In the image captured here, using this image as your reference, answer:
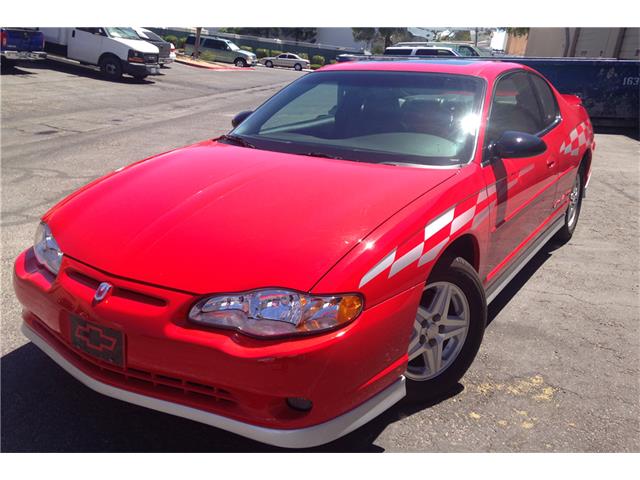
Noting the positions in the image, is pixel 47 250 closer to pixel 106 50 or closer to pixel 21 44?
pixel 21 44

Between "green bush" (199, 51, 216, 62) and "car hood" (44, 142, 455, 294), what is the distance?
121 ft

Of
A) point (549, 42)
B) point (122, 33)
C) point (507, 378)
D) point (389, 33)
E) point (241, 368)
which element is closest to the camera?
point (241, 368)

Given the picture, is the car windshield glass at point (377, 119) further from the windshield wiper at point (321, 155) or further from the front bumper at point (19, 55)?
the front bumper at point (19, 55)

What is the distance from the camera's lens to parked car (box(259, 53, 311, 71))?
44.5 metres

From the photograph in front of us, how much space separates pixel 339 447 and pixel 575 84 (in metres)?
12.6

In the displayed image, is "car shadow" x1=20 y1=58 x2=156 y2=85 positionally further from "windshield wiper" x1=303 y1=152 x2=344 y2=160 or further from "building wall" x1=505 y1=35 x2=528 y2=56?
"building wall" x1=505 y1=35 x2=528 y2=56

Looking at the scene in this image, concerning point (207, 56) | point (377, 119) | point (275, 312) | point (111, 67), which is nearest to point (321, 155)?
point (377, 119)

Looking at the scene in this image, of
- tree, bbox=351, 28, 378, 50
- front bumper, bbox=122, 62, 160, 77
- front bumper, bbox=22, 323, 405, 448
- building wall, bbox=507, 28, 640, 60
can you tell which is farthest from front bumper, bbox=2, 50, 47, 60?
→ tree, bbox=351, 28, 378, 50

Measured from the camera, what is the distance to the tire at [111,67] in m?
18.6

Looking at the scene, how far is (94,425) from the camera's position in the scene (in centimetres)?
259

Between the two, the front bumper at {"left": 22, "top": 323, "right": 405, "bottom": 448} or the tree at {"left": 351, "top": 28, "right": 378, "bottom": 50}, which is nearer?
the front bumper at {"left": 22, "top": 323, "right": 405, "bottom": 448}

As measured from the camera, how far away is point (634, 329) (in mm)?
3797

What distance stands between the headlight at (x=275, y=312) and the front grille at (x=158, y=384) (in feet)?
0.80

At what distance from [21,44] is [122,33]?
3852mm
